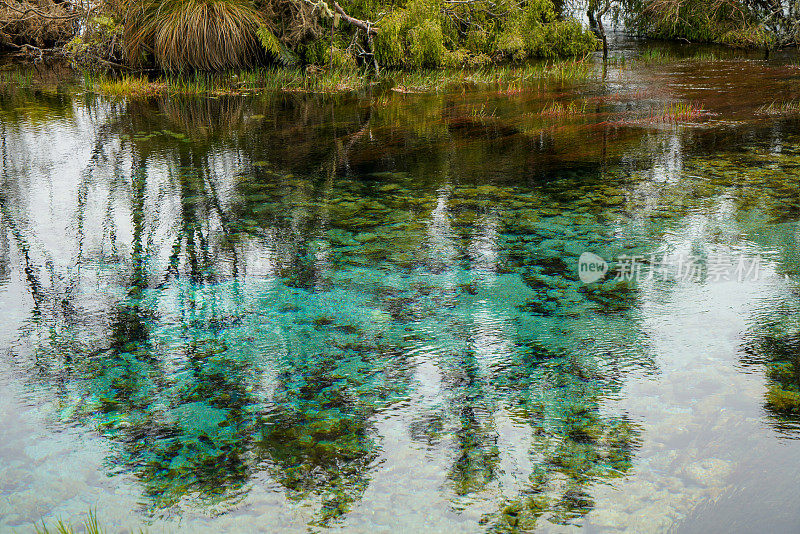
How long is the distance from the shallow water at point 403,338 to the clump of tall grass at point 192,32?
5.11 m

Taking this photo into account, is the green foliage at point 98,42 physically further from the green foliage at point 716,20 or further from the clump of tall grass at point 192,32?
the green foliage at point 716,20

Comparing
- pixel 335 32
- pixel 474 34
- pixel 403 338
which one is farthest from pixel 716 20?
pixel 403 338

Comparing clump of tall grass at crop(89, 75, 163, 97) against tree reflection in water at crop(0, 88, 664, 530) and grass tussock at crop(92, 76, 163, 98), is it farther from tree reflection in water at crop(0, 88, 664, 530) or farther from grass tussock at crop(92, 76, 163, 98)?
tree reflection in water at crop(0, 88, 664, 530)

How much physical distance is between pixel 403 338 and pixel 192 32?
9.65m

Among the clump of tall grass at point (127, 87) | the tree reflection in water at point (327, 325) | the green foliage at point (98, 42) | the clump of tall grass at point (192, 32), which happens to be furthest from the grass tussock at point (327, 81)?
the tree reflection in water at point (327, 325)

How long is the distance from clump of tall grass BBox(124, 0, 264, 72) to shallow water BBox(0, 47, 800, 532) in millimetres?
5113

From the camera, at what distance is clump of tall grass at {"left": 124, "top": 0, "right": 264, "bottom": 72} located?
11.6 m

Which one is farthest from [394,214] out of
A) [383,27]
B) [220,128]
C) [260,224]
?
[383,27]

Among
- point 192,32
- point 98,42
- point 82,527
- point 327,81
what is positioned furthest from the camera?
point 98,42

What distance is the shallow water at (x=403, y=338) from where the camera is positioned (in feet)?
Result: 8.14

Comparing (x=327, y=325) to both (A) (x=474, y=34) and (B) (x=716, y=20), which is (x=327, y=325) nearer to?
(A) (x=474, y=34)

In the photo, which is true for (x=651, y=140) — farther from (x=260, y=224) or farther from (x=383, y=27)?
(x=383, y=27)

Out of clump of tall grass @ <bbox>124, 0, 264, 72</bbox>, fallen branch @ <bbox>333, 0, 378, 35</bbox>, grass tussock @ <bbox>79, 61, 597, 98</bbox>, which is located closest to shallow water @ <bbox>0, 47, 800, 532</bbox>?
grass tussock @ <bbox>79, 61, 597, 98</bbox>

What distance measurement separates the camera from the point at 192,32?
457 inches
